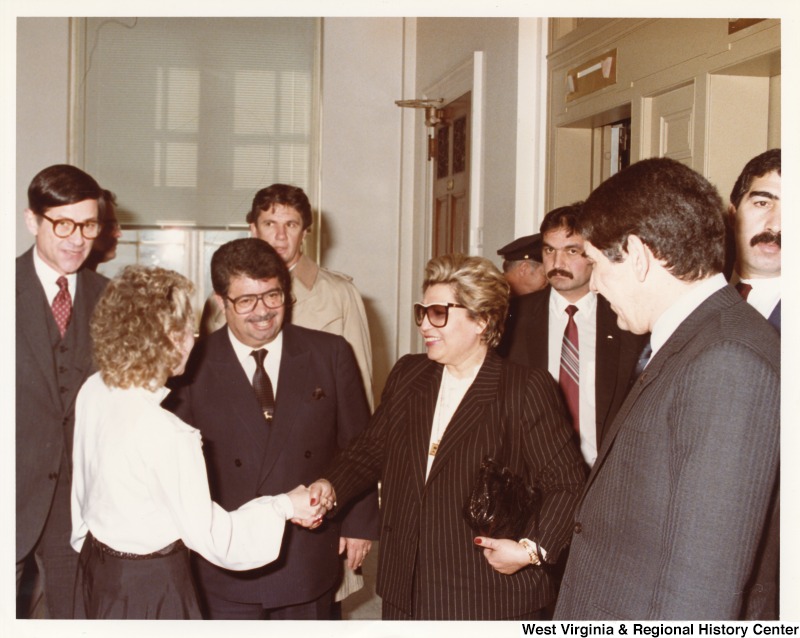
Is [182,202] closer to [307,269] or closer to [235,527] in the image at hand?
[307,269]

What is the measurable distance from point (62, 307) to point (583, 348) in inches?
68.6

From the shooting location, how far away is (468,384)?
230 cm

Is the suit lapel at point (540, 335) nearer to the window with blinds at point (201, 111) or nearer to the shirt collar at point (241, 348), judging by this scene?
the shirt collar at point (241, 348)

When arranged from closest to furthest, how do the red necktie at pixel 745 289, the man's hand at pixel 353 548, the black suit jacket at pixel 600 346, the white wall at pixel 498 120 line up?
the red necktie at pixel 745 289 < the man's hand at pixel 353 548 < the black suit jacket at pixel 600 346 < the white wall at pixel 498 120

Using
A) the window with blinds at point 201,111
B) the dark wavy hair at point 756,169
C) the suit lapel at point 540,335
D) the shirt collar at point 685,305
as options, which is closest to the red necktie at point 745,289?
the dark wavy hair at point 756,169

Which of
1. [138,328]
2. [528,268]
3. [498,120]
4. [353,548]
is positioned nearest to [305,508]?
[353,548]

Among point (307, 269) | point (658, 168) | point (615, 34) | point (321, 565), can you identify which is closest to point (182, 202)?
point (307, 269)

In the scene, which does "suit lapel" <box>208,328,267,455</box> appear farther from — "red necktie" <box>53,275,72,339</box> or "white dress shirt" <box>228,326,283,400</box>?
"red necktie" <box>53,275,72,339</box>

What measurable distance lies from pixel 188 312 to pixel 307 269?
1429 mm

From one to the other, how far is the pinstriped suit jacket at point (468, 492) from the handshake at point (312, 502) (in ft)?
0.59

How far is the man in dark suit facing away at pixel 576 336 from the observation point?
2764 millimetres

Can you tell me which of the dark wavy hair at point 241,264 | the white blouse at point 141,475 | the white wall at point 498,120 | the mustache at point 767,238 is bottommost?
the white blouse at point 141,475

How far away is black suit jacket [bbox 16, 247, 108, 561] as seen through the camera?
7.12 ft

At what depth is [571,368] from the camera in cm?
291
